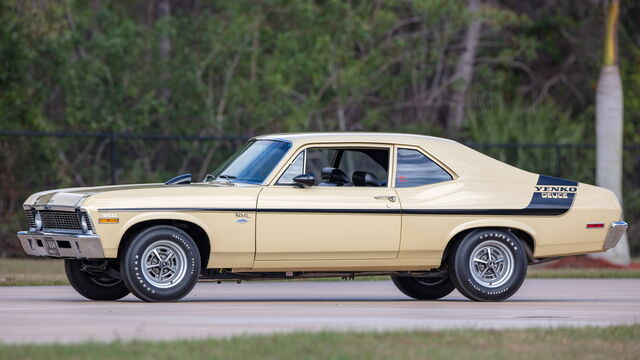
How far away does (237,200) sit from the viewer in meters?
12.7

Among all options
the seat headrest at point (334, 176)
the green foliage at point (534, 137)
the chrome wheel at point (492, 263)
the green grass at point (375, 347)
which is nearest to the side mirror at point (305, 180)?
the seat headrest at point (334, 176)

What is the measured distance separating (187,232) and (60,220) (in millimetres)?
1233

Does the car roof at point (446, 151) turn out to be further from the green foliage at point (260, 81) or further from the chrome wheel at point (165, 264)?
the green foliage at point (260, 81)

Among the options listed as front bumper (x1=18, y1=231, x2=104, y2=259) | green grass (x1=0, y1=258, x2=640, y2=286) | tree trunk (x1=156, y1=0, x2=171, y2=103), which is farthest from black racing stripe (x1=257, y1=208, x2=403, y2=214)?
tree trunk (x1=156, y1=0, x2=171, y2=103)

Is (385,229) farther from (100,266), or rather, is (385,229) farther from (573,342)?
(573,342)

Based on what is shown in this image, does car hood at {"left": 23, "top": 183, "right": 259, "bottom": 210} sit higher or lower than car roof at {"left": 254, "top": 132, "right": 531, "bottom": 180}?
lower

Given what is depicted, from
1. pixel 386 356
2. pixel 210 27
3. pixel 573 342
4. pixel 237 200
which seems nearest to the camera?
pixel 386 356

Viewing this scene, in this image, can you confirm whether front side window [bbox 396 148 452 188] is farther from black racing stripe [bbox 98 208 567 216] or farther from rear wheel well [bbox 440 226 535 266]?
rear wheel well [bbox 440 226 535 266]

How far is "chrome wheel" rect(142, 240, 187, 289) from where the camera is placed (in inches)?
495

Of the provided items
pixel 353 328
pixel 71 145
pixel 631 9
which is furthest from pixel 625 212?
pixel 353 328

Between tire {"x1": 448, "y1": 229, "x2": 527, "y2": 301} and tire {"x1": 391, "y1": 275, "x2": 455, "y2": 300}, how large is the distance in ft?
3.26

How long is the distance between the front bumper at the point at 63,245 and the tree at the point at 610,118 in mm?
13295

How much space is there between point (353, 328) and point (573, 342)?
1.73 m

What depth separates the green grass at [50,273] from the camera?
55.0ft
